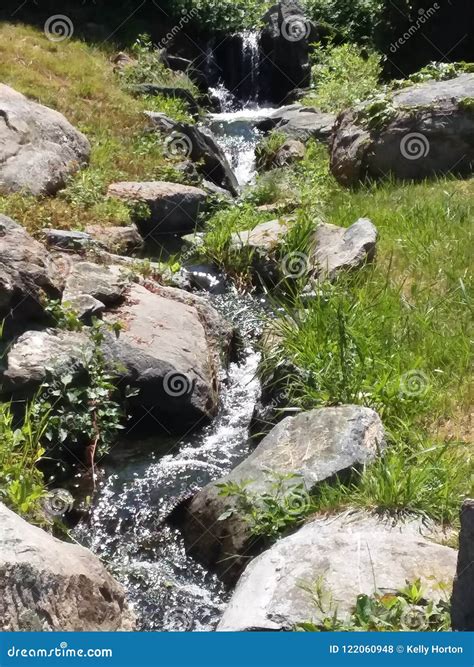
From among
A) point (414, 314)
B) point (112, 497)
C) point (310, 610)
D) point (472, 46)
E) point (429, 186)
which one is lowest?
point (112, 497)

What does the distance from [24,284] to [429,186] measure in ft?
17.6

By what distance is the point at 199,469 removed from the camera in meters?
6.73

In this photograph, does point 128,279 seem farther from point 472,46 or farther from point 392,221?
point 472,46

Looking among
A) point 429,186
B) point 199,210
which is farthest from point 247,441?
point 199,210
